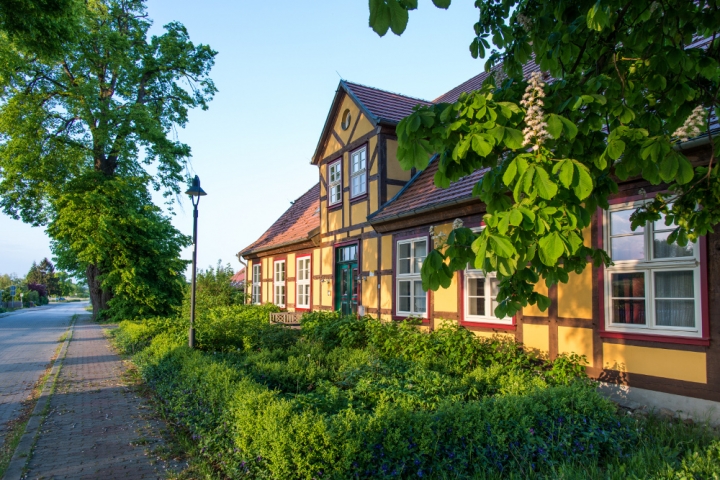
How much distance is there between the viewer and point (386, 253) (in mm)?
12156

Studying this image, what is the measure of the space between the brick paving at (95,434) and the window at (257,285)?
39.0 feet

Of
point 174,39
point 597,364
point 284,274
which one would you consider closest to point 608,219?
point 597,364

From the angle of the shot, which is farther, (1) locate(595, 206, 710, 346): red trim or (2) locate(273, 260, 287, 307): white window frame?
(2) locate(273, 260, 287, 307): white window frame

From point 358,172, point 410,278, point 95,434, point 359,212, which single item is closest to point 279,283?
point 359,212

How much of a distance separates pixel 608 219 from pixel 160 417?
7.03 metres

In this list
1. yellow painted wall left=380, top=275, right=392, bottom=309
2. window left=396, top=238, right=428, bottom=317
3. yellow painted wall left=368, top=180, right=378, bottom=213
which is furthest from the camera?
yellow painted wall left=368, top=180, right=378, bottom=213

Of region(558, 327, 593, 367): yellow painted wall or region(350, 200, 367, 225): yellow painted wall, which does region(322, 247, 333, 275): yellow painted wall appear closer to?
region(350, 200, 367, 225): yellow painted wall

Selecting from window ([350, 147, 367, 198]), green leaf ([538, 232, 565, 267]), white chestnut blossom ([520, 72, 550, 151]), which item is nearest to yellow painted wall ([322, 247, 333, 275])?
window ([350, 147, 367, 198])

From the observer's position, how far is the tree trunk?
81.5 ft

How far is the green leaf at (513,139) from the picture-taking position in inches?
123

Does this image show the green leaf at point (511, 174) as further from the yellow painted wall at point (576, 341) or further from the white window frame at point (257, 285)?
the white window frame at point (257, 285)

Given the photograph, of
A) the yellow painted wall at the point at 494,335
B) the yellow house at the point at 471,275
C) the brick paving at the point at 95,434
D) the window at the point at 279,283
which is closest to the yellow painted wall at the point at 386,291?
the yellow house at the point at 471,275

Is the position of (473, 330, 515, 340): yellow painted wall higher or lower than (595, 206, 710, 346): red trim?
lower

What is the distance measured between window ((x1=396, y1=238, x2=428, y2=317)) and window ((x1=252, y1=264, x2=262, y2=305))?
11.9m
